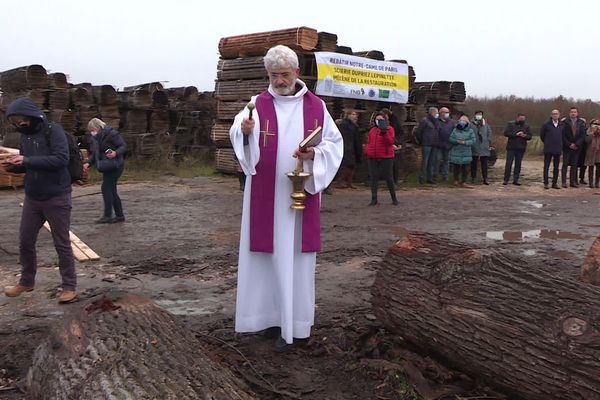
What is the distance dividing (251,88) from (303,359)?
34.8 ft

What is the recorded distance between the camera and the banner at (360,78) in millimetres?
13719

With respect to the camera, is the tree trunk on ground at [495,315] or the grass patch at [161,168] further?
the grass patch at [161,168]

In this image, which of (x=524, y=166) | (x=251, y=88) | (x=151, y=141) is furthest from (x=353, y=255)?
(x=524, y=166)

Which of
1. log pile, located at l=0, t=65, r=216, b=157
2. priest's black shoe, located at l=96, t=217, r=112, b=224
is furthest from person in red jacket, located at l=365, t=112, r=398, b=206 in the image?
log pile, located at l=0, t=65, r=216, b=157

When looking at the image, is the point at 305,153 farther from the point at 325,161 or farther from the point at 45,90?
the point at 45,90

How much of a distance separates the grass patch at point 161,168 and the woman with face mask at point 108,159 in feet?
20.7

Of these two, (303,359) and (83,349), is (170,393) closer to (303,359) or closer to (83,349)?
(83,349)

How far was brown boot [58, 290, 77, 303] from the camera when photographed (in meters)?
5.38

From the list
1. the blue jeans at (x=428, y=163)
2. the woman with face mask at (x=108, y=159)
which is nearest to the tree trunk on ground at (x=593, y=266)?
the woman with face mask at (x=108, y=159)

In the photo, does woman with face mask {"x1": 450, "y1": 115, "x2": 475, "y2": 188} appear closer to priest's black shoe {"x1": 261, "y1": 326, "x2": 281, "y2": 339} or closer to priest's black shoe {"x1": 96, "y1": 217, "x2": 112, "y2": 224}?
priest's black shoe {"x1": 96, "y1": 217, "x2": 112, "y2": 224}

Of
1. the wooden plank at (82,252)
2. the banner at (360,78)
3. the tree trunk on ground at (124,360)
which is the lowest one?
the wooden plank at (82,252)

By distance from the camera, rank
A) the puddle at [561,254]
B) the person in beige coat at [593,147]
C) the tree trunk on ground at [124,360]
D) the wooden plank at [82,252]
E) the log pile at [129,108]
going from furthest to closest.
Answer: the log pile at [129,108], the person in beige coat at [593,147], the puddle at [561,254], the wooden plank at [82,252], the tree trunk on ground at [124,360]

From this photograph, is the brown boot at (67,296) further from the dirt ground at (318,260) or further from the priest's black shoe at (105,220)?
the priest's black shoe at (105,220)

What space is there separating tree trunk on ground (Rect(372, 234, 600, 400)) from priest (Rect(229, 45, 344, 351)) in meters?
0.59
